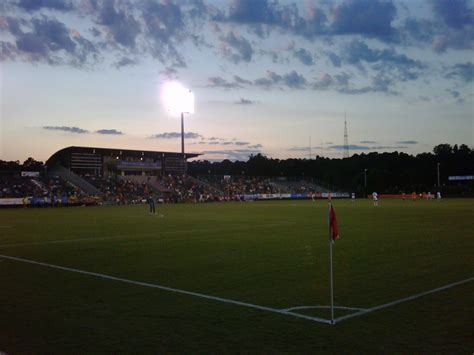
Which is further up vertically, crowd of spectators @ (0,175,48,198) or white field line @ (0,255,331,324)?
crowd of spectators @ (0,175,48,198)

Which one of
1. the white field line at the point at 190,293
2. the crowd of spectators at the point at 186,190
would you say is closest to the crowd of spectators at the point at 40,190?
→ the crowd of spectators at the point at 186,190

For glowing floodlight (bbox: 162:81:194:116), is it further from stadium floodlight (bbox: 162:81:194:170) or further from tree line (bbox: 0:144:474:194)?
tree line (bbox: 0:144:474:194)

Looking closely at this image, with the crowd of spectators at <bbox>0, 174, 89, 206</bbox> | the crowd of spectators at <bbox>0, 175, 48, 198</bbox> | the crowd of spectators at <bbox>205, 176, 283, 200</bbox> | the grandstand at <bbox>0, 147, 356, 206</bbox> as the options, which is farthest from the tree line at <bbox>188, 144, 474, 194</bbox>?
the crowd of spectators at <bbox>0, 175, 48, 198</bbox>

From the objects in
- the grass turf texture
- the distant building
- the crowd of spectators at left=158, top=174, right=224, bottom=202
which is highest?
the distant building

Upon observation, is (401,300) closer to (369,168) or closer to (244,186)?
(244,186)

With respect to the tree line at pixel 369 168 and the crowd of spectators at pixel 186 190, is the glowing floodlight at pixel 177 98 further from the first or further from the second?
the tree line at pixel 369 168

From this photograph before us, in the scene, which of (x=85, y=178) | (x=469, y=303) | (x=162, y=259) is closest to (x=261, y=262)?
(x=162, y=259)

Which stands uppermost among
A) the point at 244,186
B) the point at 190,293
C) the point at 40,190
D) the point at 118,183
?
the point at 118,183

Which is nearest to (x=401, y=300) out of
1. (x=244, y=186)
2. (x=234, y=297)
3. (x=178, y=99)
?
(x=234, y=297)

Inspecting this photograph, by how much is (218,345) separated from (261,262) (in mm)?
7167

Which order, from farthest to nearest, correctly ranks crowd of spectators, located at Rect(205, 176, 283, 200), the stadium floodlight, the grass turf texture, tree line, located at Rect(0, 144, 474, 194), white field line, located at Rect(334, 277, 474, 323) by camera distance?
tree line, located at Rect(0, 144, 474, 194)
crowd of spectators, located at Rect(205, 176, 283, 200)
the stadium floodlight
white field line, located at Rect(334, 277, 474, 323)
the grass turf texture

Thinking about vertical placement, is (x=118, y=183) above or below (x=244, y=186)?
above

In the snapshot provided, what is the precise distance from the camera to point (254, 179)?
10412 cm

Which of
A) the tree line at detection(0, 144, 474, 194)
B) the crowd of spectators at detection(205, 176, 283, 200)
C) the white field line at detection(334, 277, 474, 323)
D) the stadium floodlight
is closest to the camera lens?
the white field line at detection(334, 277, 474, 323)
